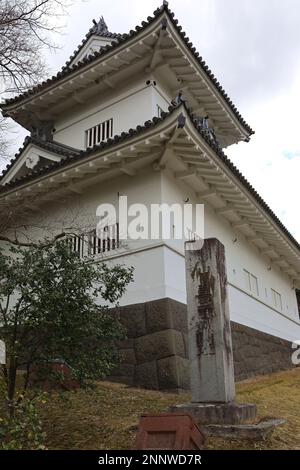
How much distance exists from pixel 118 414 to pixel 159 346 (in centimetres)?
230

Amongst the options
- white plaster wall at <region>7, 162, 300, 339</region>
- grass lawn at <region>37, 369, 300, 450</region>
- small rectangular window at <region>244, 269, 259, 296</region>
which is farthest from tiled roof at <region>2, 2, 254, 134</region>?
grass lawn at <region>37, 369, 300, 450</region>

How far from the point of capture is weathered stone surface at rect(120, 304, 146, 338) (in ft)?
28.6

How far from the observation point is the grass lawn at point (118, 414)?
495 cm

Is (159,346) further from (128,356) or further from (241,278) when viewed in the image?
(241,278)

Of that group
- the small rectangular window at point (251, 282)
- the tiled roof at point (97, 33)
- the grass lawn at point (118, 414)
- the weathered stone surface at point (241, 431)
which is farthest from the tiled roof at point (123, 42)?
the weathered stone surface at point (241, 431)

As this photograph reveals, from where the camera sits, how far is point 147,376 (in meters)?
8.27

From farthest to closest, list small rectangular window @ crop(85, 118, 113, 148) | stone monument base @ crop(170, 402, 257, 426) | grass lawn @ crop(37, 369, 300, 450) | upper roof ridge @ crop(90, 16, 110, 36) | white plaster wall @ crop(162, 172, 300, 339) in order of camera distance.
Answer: upper roof ridge @ crop(90, 16, 110, 36), small rectangular window @ crop(85, 118, 113, 148), white plaster wall @ crop(162, 172, 300, 339), stone monument base @ crop(170, 402, 257, 426), grass lawn @ crop(37, 369, 300, 450)

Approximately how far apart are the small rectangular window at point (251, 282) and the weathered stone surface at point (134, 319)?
18.1 ft

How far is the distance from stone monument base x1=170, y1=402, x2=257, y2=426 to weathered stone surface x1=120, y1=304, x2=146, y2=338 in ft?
10.2

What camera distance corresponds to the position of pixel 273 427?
5371 millimetres

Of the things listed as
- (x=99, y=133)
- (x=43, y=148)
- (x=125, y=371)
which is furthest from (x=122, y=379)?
(x=99, y=133)

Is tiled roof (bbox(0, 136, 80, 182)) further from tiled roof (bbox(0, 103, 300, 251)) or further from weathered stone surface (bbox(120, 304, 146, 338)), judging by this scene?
weathered stone surface (bbox(120, 304, 146, 338))

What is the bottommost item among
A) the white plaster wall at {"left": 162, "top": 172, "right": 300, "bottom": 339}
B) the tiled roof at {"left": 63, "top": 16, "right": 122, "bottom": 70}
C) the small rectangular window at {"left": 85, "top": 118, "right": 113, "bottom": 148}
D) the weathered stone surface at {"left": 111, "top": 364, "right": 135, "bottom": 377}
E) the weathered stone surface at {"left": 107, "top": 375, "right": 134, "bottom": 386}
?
the weathered stone surface at {"left": 107, "top": 375, "right": 134, "bottom": 386}
